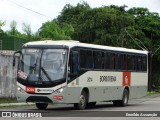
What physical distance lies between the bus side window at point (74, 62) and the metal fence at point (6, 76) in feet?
26.4

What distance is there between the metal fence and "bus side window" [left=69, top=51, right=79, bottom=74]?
26.4 feet

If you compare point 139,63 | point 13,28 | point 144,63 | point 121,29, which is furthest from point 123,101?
point 13,28

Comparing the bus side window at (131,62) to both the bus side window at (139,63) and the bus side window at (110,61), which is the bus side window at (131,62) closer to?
the bus side window at (139,63)

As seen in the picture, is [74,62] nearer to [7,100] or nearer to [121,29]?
[7,100]

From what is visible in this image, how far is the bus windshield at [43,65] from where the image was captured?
75.2 feet

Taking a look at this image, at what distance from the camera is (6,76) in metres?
31.0

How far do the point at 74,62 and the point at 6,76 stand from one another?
837 centimetres

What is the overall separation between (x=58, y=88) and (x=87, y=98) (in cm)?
271

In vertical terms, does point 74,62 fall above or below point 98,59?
below

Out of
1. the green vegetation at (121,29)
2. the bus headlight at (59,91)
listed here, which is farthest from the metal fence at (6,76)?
the green vegetation at (121,29)

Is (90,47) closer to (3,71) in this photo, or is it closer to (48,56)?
(48,56)

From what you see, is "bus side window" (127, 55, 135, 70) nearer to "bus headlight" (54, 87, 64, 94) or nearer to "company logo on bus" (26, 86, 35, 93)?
"bus headlight" (54, 87, 64, 94)

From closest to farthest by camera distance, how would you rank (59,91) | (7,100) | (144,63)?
(59,91) < (7,100) < (144,63)

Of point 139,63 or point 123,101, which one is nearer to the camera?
point 123,101
